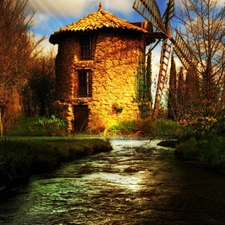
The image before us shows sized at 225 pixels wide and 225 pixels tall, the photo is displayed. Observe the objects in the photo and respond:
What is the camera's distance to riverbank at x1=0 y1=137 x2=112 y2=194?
6.32 m

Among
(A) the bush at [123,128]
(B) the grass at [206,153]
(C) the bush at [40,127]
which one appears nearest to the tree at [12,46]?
(C) the bush at [40,127]

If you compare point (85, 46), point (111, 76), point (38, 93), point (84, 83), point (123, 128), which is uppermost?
point (85, 46)

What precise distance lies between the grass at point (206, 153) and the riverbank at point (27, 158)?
138 inches

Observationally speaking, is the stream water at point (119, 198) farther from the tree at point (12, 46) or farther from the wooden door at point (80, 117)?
the wooden door at point (80, 117)

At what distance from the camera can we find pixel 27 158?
24.0 ft

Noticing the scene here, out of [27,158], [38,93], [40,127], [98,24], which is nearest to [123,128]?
[40,127]

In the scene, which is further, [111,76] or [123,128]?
[111,76]

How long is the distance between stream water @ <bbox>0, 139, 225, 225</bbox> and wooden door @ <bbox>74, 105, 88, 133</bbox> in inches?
554

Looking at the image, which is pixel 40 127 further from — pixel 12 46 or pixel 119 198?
pixel 119 198

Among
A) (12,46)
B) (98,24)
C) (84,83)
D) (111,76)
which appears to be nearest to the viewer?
(12,46)

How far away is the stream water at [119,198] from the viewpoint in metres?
4.50

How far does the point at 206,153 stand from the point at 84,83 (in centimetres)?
1507

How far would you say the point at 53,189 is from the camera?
6223 mm

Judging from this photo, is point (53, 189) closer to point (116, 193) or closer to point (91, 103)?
point (116, 193)
